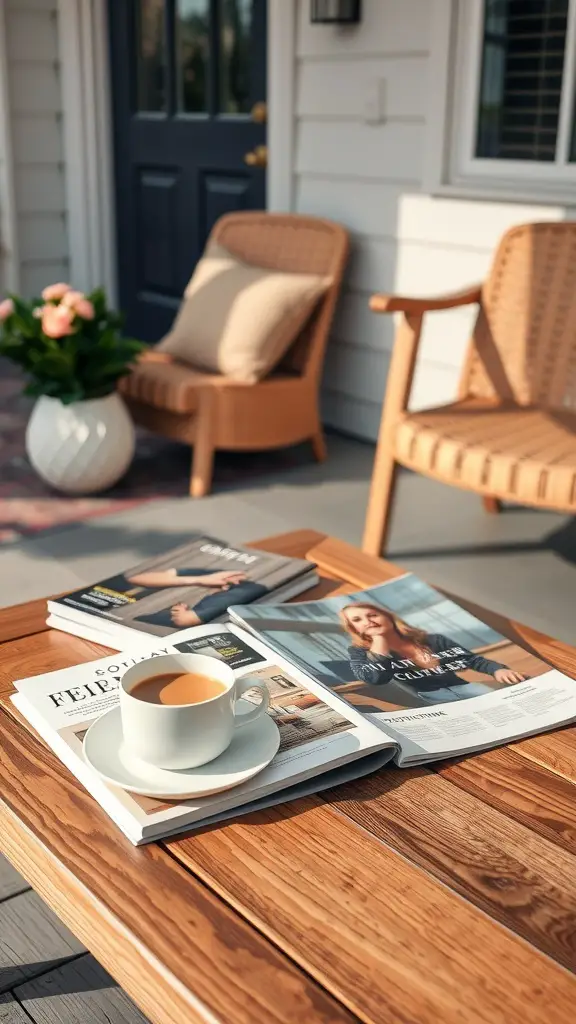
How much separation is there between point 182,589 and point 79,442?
5.36ft

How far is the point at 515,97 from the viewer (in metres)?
2.99

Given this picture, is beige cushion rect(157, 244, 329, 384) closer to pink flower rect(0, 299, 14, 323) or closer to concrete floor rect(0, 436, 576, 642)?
concrete floor rect(0, 436, 576, 642)

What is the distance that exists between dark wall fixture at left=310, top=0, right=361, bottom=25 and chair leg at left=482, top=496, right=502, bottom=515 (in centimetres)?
152

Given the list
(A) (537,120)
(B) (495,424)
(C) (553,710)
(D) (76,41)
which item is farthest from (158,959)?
(D) (76,41)

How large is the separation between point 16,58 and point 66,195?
1.93 ft

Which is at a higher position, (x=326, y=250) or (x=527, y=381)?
(x=326, y=250)

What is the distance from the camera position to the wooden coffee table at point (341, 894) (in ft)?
2.41

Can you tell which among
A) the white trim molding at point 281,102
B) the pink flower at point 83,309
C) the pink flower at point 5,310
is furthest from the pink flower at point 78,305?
the white trim molding at point 281,102

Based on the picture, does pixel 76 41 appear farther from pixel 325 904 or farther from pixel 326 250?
pixel 325 904

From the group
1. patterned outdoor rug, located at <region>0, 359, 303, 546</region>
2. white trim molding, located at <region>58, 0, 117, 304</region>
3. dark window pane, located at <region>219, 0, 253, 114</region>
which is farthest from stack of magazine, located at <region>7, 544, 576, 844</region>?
white trim molding, located at <region>58, 0, 117, 304</region>

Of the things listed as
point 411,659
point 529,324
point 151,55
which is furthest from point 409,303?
point 151,55

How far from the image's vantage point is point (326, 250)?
3301 mm

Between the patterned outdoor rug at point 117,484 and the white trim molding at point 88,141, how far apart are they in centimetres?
121

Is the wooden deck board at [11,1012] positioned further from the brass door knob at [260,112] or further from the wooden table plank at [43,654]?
the brass door knob at [260,112]
